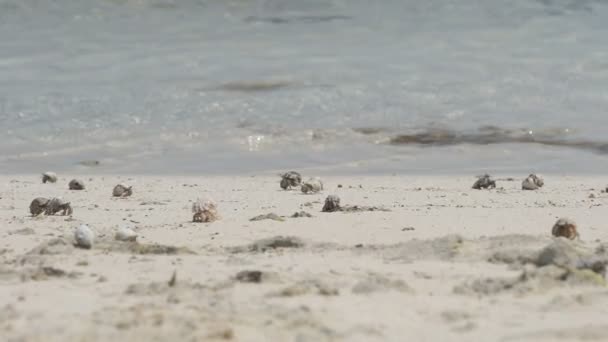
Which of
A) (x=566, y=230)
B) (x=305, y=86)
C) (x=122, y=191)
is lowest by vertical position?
(x=566, y=230)

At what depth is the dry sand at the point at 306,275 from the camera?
255cm

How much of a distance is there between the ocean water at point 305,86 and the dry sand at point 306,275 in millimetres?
2644

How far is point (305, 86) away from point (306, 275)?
22.9 ft

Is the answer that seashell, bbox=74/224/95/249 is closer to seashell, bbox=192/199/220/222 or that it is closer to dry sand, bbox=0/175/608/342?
dry sand, bbox=0/175/608/342

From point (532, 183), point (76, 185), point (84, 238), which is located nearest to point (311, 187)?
point (532, 183)

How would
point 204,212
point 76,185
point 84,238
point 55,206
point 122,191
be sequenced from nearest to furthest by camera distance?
point 84,238
point 204,212
point 55,206
point 122,191
point 76,185

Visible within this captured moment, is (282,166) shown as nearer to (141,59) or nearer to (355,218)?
(355,218)

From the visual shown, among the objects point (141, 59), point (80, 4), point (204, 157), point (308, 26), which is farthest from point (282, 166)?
point (80, 4)

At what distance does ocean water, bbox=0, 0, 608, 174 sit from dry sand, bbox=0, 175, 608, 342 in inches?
104

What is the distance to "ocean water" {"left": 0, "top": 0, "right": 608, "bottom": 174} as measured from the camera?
7738 millimetres

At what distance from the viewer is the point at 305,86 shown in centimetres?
1002

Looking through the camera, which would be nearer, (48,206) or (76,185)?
(48,206)

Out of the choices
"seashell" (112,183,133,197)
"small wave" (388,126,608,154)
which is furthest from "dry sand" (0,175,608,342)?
"small wave" (388,126,608,154)

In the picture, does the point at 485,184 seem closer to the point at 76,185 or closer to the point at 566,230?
the point at 566,230
